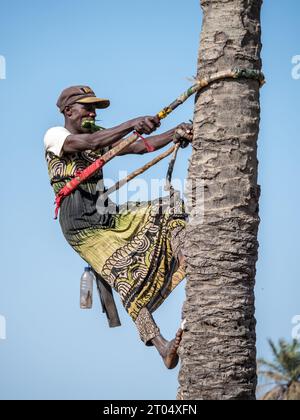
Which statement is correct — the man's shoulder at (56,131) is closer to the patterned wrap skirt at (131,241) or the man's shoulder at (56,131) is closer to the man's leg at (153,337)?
the patterned wrap skirt at (131,241)

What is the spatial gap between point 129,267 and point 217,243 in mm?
1207

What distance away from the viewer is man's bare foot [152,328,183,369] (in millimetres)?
8859

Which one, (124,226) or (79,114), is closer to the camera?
(124,226)

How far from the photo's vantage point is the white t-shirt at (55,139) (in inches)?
385

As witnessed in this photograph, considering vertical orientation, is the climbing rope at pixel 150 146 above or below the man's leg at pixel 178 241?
above

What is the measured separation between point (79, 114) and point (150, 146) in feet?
2.97

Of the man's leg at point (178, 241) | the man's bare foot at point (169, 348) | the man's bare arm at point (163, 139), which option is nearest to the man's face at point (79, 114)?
the man's bare arm at point (163, 139)

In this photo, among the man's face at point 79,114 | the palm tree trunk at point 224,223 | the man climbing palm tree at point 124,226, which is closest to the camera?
the palm tree trunk at point 224,223

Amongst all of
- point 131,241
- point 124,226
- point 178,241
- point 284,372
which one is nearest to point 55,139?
point 124,226

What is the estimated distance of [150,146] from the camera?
9.54m

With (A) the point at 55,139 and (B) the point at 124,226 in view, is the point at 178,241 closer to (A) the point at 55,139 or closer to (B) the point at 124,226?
(B) the point at 124,226

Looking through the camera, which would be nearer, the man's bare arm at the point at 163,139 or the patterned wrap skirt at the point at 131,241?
the man's bare arm at the point at 163,139
